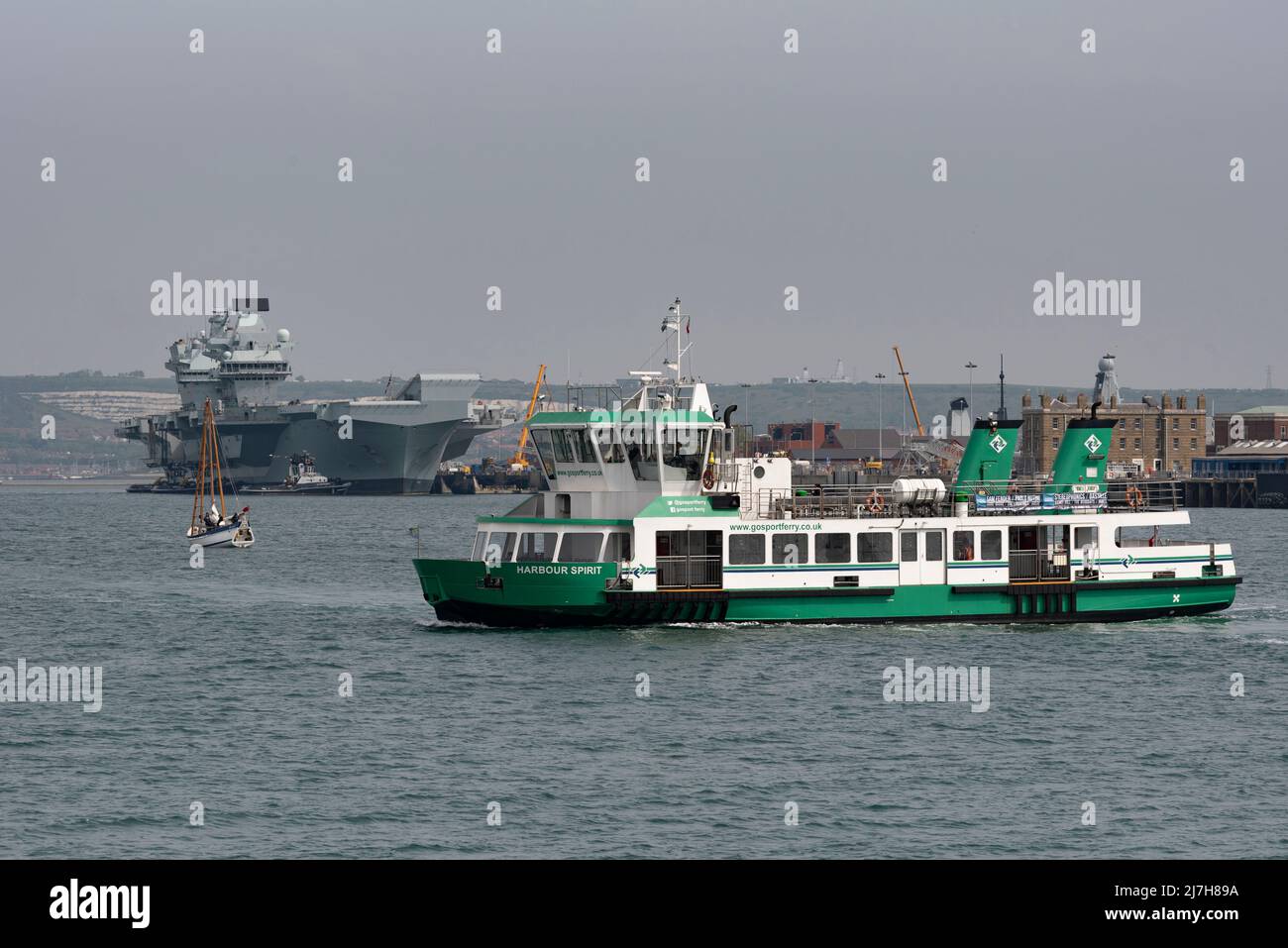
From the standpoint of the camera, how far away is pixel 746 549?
4097cm

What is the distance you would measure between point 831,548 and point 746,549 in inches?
93.2

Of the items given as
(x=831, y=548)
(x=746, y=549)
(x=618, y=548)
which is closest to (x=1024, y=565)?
(x=831, y=548)

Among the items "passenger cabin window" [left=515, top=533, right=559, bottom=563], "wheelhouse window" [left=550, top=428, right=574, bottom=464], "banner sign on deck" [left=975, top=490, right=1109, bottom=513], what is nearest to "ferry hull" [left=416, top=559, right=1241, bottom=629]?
"passenger cabin window" [left=515, top=533, right=559, bottom=563]

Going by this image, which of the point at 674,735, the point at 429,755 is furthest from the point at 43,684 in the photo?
the point at 674,735

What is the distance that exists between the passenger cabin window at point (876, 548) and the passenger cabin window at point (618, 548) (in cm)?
625

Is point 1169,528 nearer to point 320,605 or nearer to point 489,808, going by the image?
point 320,605

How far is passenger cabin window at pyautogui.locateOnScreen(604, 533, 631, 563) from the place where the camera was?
40.8 meters

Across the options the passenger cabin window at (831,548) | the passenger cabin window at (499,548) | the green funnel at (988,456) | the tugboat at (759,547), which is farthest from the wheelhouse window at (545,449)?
the green funnel at (988,456)

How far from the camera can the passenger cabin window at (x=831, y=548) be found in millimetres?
41438

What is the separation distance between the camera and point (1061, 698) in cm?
3328

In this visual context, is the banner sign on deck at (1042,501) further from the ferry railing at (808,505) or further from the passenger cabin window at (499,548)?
the passenger cabin window at (499,548)

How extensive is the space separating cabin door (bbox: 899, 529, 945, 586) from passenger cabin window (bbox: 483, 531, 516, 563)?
10338 millimetres

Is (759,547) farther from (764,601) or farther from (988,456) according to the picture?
(988,456)
